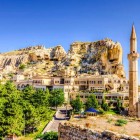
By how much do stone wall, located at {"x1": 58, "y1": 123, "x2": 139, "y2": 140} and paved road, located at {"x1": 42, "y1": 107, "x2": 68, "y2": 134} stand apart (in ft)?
83.2

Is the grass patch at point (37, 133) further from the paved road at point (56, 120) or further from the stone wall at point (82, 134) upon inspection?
the stone wall at point (82, 134)

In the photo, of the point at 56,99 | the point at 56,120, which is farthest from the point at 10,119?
the point at 56,99

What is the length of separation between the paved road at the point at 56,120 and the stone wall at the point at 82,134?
25.3m

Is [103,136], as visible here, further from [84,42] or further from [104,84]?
[84,42]

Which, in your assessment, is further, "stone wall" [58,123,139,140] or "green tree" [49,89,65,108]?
"green tree" [49,89,65,108]

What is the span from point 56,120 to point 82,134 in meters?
38.2

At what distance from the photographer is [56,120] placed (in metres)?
→ 46.5

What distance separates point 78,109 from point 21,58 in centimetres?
7794

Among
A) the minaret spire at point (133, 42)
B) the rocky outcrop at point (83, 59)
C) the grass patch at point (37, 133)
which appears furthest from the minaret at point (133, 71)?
the rocky outcrop at point (83, 59)

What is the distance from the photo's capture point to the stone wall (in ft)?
25.9

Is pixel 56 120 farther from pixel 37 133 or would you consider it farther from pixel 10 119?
pixel 10 119

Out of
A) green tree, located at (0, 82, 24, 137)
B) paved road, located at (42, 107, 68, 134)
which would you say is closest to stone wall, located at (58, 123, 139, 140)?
green tree, located at (0, 82, 24, 137)

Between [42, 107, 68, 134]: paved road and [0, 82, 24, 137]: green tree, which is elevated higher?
[0, 82, 24, 137]: green tree

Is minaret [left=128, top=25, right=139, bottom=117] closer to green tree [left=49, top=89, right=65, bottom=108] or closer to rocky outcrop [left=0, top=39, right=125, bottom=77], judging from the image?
green tree [left=49, top=89, right=65, bottom=108]
